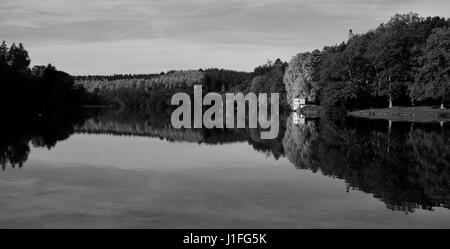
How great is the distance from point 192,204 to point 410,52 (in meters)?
83.0

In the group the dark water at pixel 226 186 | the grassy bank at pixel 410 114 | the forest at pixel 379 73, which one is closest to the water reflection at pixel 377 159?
the dark water at pixel 226 186

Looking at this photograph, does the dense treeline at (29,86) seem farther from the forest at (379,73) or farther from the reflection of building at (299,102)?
the reflection of building at (299,102)

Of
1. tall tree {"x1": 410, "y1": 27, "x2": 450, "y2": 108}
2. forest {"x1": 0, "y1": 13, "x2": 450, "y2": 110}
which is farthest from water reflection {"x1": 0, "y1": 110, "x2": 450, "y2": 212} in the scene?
forest {"x1": 0, "y1": 13, "x2": 450, "y2": 110}

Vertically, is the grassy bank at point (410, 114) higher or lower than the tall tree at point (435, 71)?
lower

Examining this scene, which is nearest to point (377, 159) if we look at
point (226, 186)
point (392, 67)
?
point (226, 186)

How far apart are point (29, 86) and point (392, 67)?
70.4 metres

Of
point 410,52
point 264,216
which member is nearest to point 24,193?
point 264,216

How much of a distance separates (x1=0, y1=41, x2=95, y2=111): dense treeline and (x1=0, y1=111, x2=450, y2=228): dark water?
63.5 metres

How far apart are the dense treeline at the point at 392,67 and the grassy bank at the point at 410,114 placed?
207 cm

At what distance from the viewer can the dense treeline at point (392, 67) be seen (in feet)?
261

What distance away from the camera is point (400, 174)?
76.3 feet

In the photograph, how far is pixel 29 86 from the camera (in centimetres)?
10744

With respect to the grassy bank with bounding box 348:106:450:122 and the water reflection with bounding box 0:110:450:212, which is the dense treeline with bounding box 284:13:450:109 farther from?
the water reflection with bounding box 0:110:450:212
